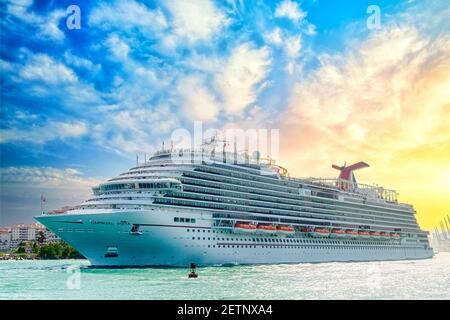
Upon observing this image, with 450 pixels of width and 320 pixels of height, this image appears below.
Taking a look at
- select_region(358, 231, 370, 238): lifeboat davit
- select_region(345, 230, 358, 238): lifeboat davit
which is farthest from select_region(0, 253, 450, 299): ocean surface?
select_region(358, 231, 370, 238): lifeboat davit

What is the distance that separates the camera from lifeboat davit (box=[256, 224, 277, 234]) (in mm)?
65312

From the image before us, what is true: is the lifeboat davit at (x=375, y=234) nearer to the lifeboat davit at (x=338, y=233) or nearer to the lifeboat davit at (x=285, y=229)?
the lifeboat davit at (x=338, y=233)

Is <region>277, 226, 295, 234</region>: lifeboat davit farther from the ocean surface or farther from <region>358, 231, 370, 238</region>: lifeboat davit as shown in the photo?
the ocean surface

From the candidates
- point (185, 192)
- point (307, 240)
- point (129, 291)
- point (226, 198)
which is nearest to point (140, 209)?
point (185, 192)

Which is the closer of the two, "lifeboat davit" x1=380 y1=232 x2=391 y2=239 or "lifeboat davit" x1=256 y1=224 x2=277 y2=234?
"lifeboat davit" x1=256 y1=224 x2=277 y2=234

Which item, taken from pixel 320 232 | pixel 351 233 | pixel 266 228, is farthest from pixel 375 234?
pixel 266 228

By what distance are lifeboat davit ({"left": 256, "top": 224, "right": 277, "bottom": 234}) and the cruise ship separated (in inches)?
6.0

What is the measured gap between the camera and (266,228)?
66125 millimetres

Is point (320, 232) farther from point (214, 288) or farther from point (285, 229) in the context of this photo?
point (214, 288)

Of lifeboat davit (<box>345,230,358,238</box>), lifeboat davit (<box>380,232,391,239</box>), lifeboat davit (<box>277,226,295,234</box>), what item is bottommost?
lifeboat davit (<box>380,232,391,239</box>)

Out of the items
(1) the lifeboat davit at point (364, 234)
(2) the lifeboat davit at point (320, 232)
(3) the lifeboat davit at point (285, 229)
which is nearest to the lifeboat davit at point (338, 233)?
(2) the lifeboat davit at point (320, 232)

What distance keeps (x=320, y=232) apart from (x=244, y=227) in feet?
65.6
